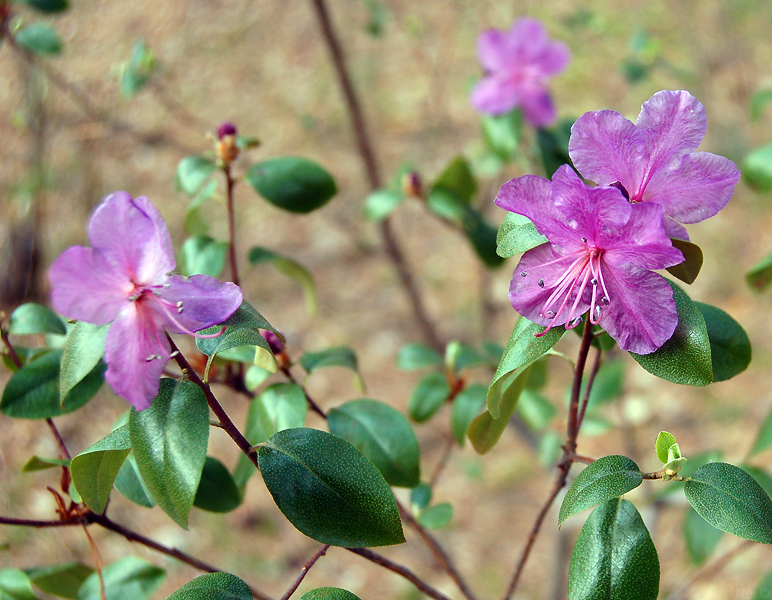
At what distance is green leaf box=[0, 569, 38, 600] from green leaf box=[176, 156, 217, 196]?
56cm

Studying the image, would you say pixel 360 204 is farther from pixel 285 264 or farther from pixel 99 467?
pixel 99 467

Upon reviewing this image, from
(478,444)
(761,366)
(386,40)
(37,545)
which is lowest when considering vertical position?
(37,545)

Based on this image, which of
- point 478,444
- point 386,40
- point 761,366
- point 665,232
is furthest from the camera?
point 386,40

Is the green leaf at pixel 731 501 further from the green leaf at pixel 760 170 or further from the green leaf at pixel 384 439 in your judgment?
the green leaf at pixel 760 170

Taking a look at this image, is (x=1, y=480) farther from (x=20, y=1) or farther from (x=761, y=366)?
(x=761, y=366)

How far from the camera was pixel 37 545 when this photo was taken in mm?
2080

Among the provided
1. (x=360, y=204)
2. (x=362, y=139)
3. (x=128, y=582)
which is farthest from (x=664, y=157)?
(x=360, y=204)

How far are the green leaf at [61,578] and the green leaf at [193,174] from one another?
539 mm

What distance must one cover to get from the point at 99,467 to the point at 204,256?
356 millimetres

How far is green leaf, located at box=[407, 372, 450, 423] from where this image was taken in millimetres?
1053

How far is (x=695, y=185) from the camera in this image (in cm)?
57

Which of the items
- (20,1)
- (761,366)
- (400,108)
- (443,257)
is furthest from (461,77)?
(20,1)

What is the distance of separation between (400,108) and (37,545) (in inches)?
86.6

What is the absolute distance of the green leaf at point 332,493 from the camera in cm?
59
